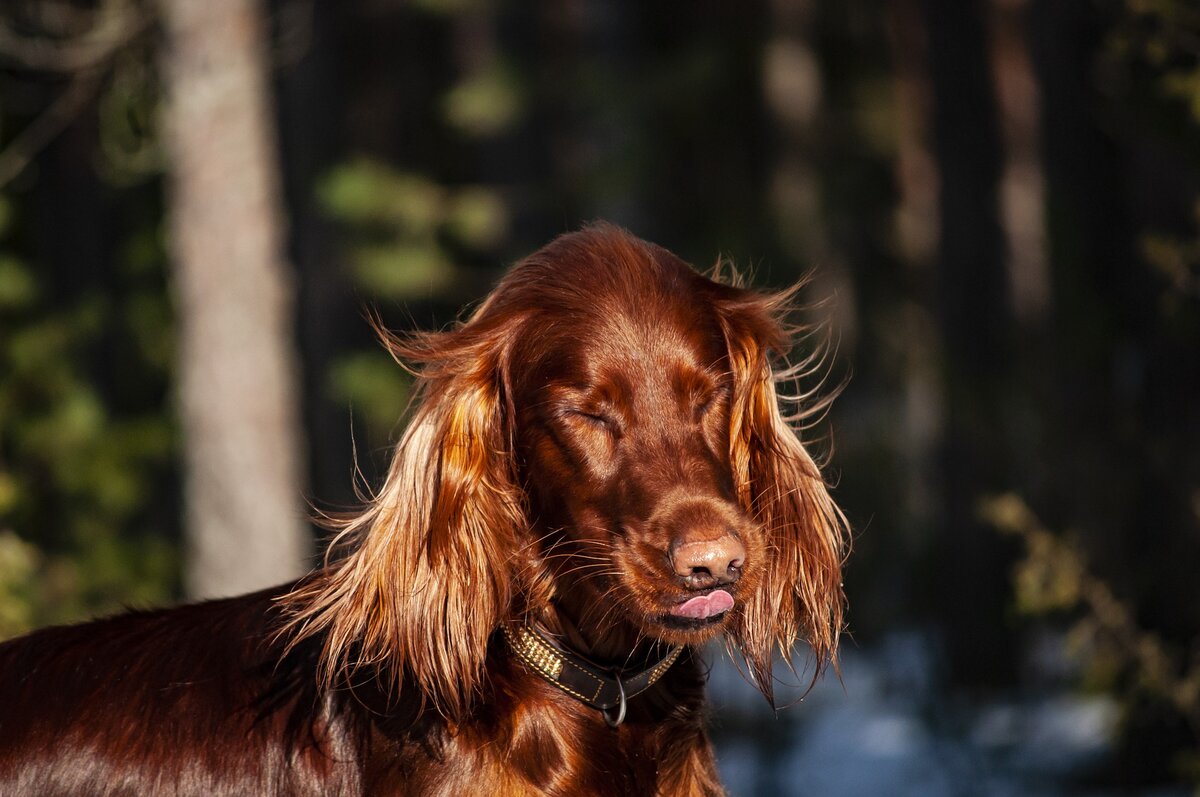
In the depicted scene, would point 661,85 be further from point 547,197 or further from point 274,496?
point 274,496

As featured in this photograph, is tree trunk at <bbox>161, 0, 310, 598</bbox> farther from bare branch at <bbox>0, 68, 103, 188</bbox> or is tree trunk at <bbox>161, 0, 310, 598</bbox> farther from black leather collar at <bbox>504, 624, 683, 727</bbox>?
black leather collar at <bbox>504, 624, 683, 727</bbox>

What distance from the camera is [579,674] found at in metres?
3.18

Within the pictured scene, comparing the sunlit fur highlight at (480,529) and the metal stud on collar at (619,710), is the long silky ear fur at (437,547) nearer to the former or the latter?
the sunlit fur highlight at (480,529)

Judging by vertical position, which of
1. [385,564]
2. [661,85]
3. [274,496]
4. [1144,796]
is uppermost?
[385,564]

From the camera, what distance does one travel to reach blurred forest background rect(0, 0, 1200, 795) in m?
7.85

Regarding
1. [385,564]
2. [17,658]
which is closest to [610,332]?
[385,564]

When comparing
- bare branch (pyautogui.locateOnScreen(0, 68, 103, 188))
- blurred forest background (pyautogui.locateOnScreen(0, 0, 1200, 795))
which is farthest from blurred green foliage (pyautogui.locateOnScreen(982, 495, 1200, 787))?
bare branch (pyautogui.locateOnScreen(0, 68, 103, 188))

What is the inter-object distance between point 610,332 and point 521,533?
1.78ft

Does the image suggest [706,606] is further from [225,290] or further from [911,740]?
[911,740]

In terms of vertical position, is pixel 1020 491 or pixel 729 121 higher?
pixel 729 121

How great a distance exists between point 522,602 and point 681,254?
11.1m

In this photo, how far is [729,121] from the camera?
18.0 meters

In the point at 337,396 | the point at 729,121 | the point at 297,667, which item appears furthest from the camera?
the point at 729,121

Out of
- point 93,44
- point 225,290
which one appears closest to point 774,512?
point 225,290
